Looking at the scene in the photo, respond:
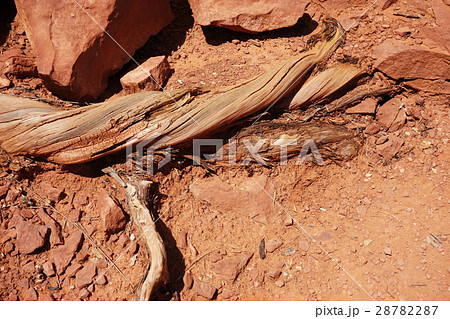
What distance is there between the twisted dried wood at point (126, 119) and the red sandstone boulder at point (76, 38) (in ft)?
0.95

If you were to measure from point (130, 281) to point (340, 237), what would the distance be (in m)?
1.68

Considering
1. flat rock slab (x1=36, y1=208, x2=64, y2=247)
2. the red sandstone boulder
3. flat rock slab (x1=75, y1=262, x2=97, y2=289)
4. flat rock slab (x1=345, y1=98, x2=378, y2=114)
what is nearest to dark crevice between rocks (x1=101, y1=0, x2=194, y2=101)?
→ the red sandstone boulder

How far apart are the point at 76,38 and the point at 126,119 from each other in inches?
32.4

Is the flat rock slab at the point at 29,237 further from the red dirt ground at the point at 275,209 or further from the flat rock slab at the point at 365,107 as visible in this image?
the flat rock slab at the point at 365,107

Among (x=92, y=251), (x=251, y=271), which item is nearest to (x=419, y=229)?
(x=251, y=271)

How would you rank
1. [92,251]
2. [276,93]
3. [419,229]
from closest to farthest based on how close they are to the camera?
[92,251] → [419,229] → [276,93]

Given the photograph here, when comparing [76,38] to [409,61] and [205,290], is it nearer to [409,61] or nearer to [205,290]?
[205,290]

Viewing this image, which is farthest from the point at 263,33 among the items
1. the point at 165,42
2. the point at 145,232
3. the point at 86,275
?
the point at 86,275

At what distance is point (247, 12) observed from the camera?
3.34m

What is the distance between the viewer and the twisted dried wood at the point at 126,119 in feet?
9.09

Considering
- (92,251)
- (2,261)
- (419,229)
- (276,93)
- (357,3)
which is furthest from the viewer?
(357,3)

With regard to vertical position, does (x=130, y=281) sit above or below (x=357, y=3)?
below
